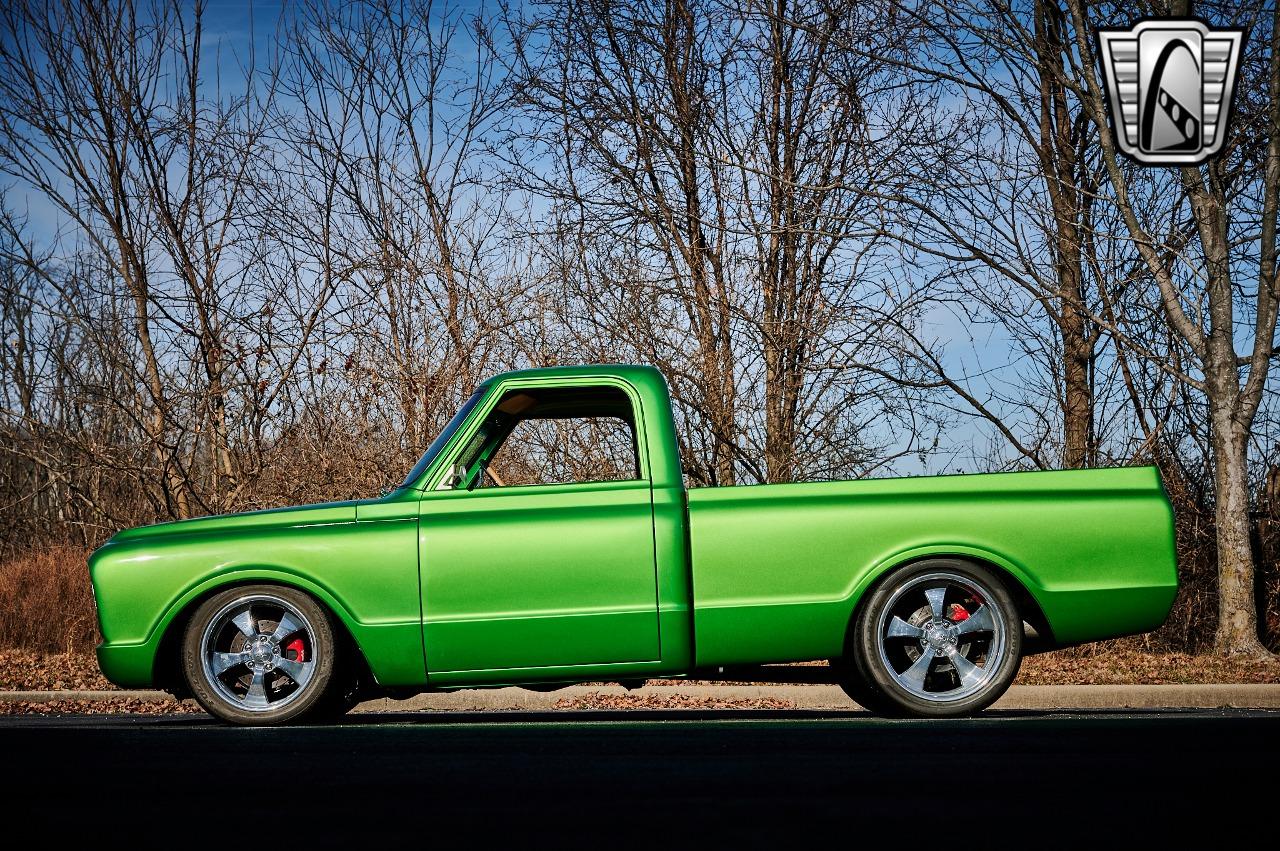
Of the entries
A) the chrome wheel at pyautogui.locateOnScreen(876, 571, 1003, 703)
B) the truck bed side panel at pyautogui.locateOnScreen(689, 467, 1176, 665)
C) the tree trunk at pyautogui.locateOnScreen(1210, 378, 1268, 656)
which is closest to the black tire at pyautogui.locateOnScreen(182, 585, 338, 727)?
the truck bed side panel at pyautogui.locateOnScreen(689, 467, 1176, 665)

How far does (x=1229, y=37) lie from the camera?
45.2ft

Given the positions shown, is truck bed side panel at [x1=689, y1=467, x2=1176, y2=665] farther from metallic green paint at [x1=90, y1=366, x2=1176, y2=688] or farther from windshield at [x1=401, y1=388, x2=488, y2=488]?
windshield at [x1=401, y1=388, x2=488, y2=488]

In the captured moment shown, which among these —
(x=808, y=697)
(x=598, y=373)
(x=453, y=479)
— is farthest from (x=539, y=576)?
(x=808, y=697)

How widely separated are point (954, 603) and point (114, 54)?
13.5 metres

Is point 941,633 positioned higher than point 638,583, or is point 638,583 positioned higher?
point 638,583

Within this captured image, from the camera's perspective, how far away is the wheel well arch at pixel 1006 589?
7.50 meters

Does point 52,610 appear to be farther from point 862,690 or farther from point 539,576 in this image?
point 862,690

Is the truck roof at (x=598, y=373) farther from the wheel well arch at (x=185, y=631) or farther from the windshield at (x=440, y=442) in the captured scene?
the wheel well arch at (x=185, y=631)

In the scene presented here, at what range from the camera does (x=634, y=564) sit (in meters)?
7.38

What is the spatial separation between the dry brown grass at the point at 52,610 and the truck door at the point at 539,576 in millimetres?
10334

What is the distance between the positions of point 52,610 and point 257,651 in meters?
10.5

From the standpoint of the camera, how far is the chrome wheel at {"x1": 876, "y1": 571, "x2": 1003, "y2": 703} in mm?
7496

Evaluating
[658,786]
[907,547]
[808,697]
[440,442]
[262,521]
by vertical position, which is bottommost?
[808,697]

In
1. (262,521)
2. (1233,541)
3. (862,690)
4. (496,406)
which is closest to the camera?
(262,521)
